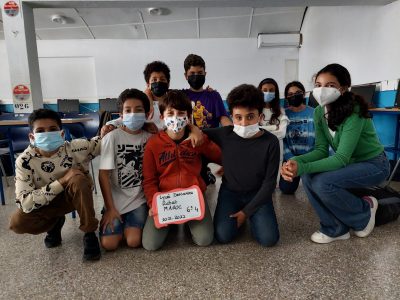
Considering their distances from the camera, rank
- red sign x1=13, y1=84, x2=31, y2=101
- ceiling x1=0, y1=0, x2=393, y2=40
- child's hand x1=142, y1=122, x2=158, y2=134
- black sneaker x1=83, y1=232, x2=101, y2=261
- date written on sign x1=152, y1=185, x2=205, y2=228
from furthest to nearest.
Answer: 1. ceiling x1=0, y1=0, x2=393, y2=40
2. red sign x1=13, y1=84, x2=31, y2=101
3. child's hand x1=142, y1=122, x2=158, y2=134
4. date written on sign x1=152, y1=185, x2=205, y2=228
5. black sneaker x1=83, y1=232, x2=101, y2=261

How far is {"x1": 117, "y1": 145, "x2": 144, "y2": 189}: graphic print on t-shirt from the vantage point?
168cm

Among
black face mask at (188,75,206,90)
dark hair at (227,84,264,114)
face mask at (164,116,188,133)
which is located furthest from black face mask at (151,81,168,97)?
dark hair at (227,84,264,114)

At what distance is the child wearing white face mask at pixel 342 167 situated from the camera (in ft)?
4.93

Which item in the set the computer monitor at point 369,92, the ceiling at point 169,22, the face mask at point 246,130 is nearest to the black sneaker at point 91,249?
the face mask at point 246,130

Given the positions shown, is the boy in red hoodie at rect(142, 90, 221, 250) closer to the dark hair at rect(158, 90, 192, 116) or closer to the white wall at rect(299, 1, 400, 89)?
the dark hair at rect(158, 90, 192, 116)

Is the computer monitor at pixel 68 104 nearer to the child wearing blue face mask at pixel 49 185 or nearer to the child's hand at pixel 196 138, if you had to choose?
the child wearing blue face mask at pixel 49 185

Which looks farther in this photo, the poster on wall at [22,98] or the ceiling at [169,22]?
the ceiling at [169,22]

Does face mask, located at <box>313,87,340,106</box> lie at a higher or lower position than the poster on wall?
lower

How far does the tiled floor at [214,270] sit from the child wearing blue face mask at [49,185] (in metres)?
0.16

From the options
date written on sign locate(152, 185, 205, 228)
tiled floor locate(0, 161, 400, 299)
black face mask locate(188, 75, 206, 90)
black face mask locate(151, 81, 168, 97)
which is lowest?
tiled floor locate(0, 161, 400, 299)

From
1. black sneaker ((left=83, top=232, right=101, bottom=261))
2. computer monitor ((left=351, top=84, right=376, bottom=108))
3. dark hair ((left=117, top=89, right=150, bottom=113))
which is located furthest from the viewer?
computer monitor ((left=351, top=84, right=376, bottom=108))

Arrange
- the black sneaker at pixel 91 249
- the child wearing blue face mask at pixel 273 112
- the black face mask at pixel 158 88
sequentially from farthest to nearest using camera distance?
the child wearing blue face mask at pixel 273 112 < the black face mask at pixel 158 88 < the black sneaker at pixel 91 249

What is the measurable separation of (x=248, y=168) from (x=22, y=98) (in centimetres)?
328

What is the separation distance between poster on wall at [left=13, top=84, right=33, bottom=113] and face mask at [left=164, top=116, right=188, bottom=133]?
2.84 m
